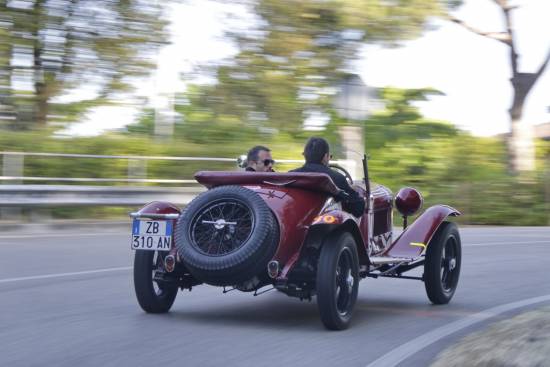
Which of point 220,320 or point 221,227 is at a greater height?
point 221,227

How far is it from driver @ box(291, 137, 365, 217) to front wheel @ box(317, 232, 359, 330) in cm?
61

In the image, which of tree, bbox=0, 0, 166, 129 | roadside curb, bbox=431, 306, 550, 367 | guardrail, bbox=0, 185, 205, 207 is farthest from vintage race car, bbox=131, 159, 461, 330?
tree, bbox=0, 0, 166, 129

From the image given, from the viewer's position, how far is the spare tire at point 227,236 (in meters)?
6.71

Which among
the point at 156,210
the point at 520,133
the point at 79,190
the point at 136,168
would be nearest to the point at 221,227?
the point at 156,210

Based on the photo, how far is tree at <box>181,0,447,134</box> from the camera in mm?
21828

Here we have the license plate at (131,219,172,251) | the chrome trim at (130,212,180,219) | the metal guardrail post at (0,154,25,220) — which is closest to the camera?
the license plate at (131,219,172,251)

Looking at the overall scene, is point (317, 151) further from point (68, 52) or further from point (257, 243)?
point (68, 52)

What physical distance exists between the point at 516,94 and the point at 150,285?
21.0 m

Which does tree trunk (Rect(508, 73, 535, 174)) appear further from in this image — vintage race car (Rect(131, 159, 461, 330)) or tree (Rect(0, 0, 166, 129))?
vintage race car (Rect(131, 159, 461, 330))

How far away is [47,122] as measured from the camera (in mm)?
20031

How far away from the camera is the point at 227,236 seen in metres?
6.91

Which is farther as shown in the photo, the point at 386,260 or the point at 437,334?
the point at 386,260

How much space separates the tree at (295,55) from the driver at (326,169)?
46.3ft

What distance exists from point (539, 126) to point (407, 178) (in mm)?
30671
